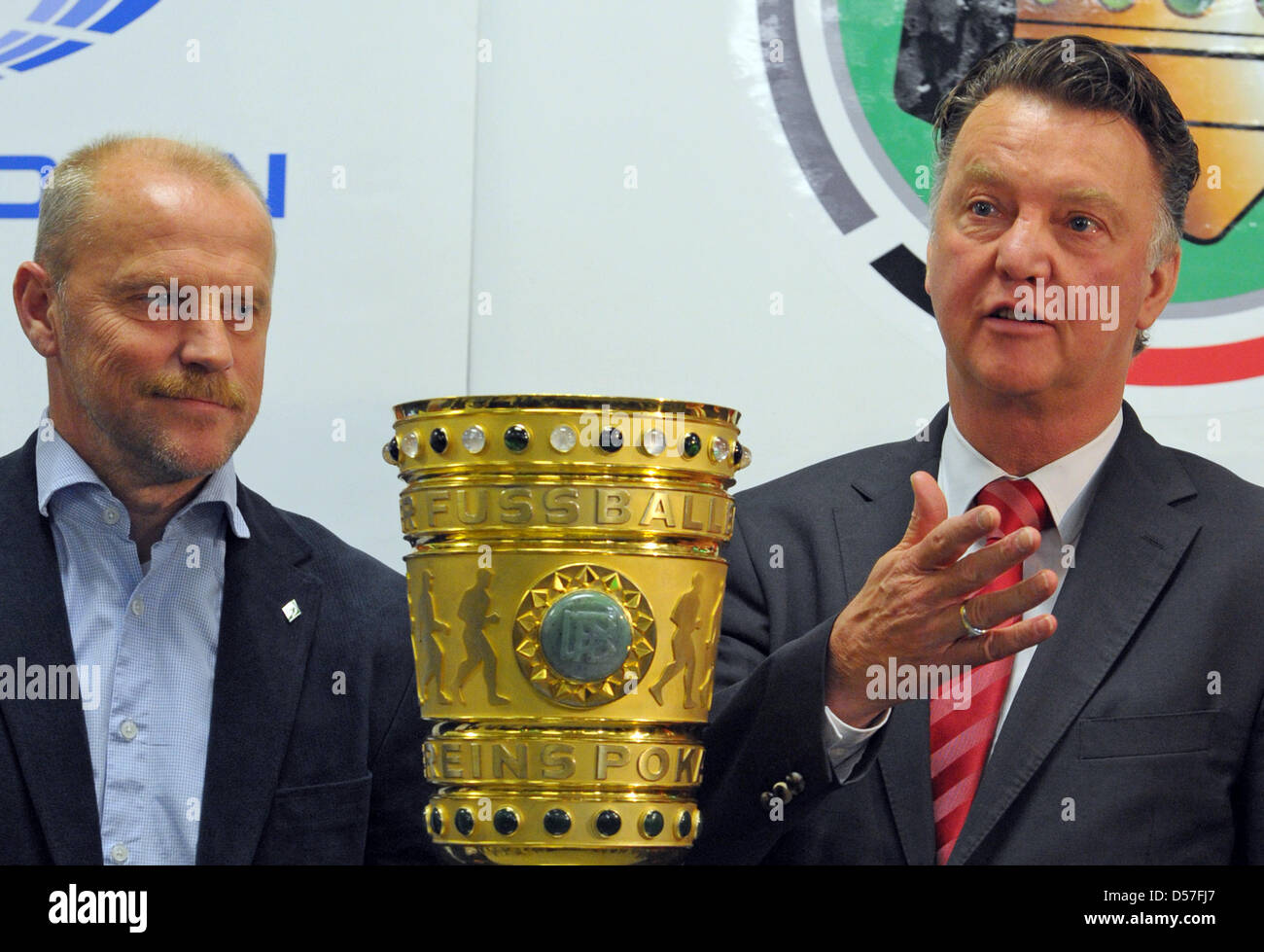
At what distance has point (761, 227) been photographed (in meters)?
2.30

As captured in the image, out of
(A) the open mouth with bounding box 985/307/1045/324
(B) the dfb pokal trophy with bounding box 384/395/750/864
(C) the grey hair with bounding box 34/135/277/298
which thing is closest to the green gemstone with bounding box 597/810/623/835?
(B) the dfb pokal trophy with bounding box 384/395/750/864

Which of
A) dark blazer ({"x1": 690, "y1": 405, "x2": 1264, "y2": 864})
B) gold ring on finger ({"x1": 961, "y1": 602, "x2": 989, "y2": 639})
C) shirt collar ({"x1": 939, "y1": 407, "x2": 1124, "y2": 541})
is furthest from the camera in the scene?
shirt collar ({"x1": 939, "y1": 407, "x2": 1124, "y2": 541})

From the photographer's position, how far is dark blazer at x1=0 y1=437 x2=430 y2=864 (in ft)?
5.65

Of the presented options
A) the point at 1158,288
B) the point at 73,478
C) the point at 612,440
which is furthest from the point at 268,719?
the point at 1158,288

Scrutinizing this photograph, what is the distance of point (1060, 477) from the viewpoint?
193cm

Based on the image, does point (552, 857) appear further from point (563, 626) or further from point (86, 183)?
point (86, 183)

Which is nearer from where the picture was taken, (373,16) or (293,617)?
(293,617)

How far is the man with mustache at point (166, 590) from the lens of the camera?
5.71 feet

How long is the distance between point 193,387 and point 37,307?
0.31 m

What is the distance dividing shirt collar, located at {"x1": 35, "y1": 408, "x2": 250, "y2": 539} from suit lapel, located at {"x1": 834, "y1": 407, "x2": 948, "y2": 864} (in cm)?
75

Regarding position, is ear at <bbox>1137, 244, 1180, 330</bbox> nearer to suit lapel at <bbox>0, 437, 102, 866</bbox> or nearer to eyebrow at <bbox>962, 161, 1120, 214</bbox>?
eyebrow at <bbox>962, 161, 1120, 214</bbox>

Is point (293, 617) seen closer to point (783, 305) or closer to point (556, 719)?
point (556, 719)

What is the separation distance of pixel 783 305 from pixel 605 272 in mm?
267
